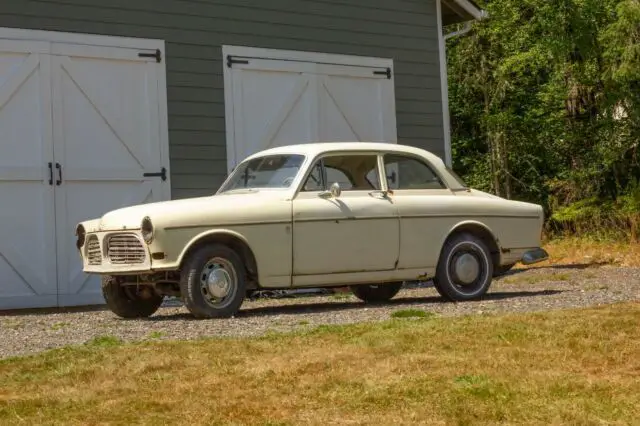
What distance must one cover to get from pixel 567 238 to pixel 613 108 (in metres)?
2.51

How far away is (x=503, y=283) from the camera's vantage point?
47.5 ft

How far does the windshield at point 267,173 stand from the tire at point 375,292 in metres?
1.78

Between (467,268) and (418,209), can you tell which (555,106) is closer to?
(467,268)

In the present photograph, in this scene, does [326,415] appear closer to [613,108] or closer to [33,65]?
[33,65]

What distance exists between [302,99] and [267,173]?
4563 millimetres

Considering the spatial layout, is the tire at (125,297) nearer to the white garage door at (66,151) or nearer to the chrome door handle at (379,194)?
the chrome door handle at (379,194)

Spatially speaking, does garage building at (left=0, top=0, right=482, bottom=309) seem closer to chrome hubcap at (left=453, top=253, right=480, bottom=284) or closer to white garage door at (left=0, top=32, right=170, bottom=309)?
white garage door at (left=0, top=32, right=170, bottom=309)

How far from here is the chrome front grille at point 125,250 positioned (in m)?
9.68

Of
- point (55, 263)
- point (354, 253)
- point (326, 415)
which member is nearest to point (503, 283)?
point (354, 253)

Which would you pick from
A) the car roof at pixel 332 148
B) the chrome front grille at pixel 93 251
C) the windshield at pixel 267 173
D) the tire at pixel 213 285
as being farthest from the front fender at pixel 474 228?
the chrome front grille at pixel 93 251

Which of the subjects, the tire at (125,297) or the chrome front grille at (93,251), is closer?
the chrome front grille at (93,251)

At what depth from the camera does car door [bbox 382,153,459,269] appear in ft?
35.3

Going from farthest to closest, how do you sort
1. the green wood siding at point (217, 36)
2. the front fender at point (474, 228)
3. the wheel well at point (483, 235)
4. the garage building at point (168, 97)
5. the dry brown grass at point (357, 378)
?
1. the green wood siding at point (217, 36)
2. the garage building at point (168, 97)
3. the wheel well at point (483, 235)
4. the front fender at point (474, 228)
5. the dry brown grass at point (357, 378)

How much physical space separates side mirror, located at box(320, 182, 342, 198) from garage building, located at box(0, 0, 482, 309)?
3.87 m
